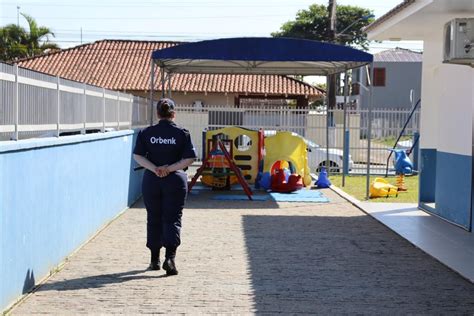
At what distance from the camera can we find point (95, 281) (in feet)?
26.2

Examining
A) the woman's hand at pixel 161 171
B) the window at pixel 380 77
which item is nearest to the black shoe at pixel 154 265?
the woman's hand at pixel 161 171

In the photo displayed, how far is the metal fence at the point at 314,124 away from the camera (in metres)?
24.1

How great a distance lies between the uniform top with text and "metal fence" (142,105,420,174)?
50.6 feet

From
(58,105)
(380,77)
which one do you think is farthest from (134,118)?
(380,77)

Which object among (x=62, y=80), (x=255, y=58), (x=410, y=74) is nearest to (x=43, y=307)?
(x=62, y=80)

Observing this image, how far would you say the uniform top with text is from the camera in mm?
8484

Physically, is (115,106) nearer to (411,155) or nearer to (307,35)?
(411,155)

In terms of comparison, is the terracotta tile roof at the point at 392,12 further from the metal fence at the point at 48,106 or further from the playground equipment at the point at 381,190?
the metal fence at the point at 48,106

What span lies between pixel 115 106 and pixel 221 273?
5.99 meters

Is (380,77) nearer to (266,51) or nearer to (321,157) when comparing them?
(321,157)

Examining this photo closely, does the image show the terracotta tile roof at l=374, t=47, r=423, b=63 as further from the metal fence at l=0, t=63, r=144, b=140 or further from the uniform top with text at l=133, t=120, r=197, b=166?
the uniform top with text at l=133, t=120, r=197, b=166

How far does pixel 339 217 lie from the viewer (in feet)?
45.2

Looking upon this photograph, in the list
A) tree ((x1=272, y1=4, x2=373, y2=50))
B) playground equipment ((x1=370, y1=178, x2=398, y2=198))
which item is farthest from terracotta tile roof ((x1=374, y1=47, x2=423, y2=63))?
playground equipment ((x1=370, y1=178, x2=398, y2=198))

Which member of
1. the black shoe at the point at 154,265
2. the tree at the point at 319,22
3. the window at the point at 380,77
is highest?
the tree at the point at 319,22
